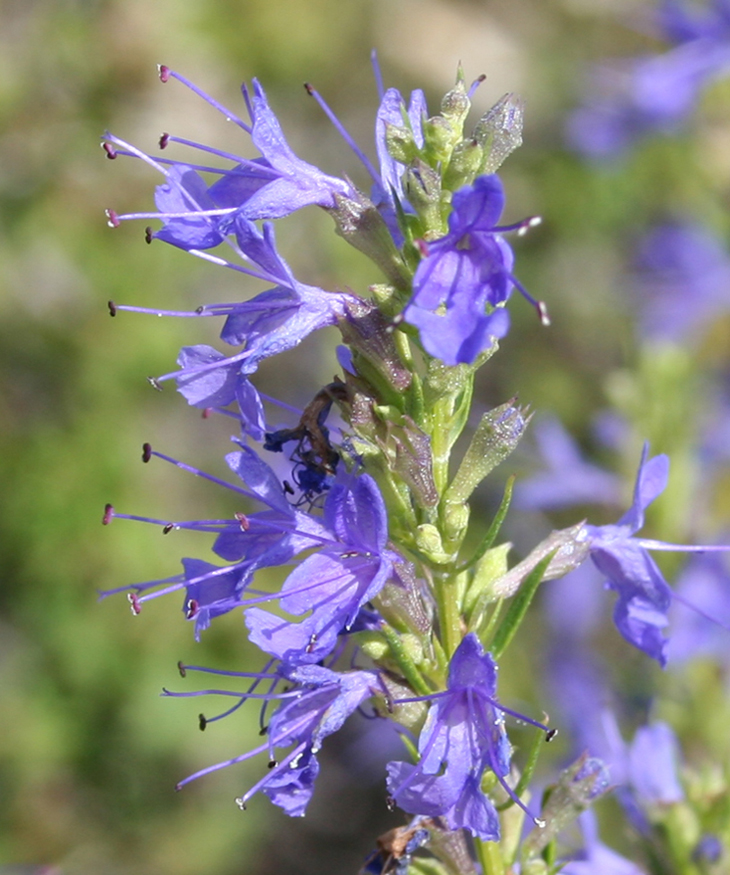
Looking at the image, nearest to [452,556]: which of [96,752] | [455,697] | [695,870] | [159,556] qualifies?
[455,697]

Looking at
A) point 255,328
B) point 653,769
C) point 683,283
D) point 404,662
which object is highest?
point 255,328

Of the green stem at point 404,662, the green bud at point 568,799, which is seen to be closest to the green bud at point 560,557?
the green stem at point 404,662

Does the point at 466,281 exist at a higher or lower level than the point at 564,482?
higher

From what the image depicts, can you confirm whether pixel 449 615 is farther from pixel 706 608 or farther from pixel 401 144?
pixel 706 608

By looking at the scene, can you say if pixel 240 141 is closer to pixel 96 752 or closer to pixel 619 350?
pixel 619 350

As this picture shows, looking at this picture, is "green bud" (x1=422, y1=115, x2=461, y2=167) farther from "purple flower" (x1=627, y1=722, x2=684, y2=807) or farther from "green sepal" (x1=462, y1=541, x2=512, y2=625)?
"purple flower" (x1=627, y1=722, x2=684, y2=807)


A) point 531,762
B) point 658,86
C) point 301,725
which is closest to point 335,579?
point 301,725
